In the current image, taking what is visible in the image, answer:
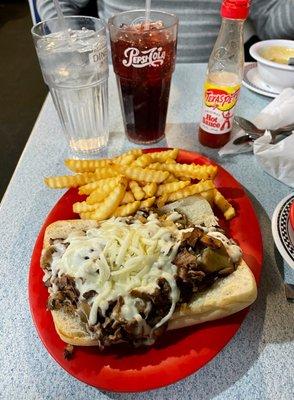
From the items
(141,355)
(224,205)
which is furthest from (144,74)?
(141,355)

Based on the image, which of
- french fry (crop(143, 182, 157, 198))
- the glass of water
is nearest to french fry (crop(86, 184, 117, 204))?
french fry (crop(143, 182, 157, 198))

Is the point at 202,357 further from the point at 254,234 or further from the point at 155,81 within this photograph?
the point at 155,81

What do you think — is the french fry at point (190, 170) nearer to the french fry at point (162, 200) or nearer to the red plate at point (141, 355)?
the french fry at point (162, 200)

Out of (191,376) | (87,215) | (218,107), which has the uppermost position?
(218,107)

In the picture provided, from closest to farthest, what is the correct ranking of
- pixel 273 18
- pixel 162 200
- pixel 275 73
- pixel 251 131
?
pixel 162 200 < pixel 251 131 < pixel 275 73 < pixel 273 18

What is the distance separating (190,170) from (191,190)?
0.23 feet

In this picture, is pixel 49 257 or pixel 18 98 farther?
pixel 18 98

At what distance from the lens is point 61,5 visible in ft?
6.95

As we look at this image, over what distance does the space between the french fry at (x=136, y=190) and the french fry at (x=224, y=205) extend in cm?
24

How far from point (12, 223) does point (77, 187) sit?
0.83ft

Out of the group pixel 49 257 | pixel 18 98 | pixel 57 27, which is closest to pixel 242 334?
pixel 49 257

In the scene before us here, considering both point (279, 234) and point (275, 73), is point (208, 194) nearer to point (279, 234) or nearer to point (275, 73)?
point (279, 234)

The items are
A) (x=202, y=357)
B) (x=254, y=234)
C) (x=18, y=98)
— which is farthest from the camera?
(x=18, y=98)

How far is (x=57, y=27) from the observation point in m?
1.32
